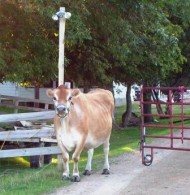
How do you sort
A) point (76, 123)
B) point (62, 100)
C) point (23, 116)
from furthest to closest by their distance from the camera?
point (23, 116), point (76, 123), point (62, 100)

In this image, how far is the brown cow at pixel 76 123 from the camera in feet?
30.9

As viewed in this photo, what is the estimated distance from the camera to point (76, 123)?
9.75 m

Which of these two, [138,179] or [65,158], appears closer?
[65,158]

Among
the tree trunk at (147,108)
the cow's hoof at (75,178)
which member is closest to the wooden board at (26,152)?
the cow's hoof at (75,178)

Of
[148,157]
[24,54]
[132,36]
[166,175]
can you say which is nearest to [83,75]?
[132,36]

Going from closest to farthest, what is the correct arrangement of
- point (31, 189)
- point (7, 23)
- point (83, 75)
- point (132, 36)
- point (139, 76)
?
point (31, 189) → point (7, 23) → point (132, 36) → point (83, 75) → point (139, 76)

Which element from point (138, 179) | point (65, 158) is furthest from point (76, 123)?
point (138, 179)

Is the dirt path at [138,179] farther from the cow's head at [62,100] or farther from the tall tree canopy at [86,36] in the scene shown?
the tall tree canopy at [86,36]

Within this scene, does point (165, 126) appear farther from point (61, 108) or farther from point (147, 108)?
point (147, 108)

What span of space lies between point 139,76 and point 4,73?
32.5ft

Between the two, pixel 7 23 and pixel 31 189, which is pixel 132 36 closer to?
pixel 7 23

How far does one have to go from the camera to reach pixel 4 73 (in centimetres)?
1495

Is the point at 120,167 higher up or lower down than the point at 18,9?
Answer: lower down

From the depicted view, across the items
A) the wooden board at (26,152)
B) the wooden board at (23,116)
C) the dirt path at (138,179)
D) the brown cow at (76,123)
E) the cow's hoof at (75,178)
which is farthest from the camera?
the wooden board at (26,152)
